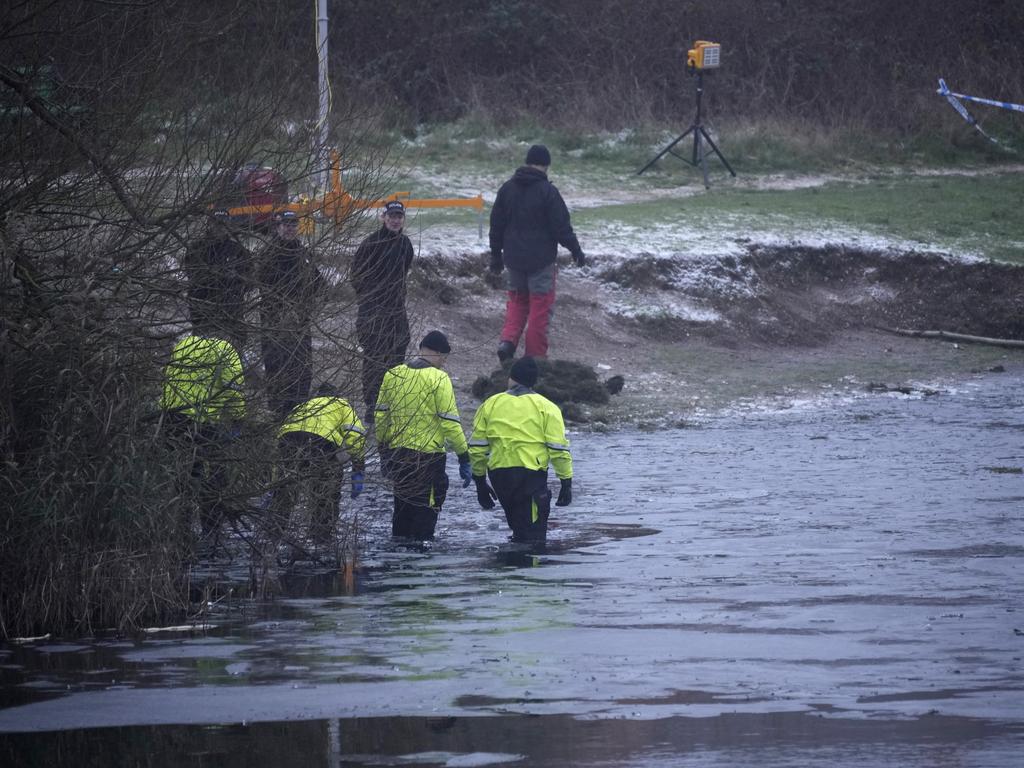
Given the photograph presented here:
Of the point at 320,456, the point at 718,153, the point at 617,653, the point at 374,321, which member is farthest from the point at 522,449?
the point at 718,153

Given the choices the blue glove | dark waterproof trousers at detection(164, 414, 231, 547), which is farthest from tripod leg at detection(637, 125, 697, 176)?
dark waterproof trousers at detection(164, 414, 231, 547)

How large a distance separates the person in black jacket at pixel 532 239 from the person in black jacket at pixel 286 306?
21.7 ft

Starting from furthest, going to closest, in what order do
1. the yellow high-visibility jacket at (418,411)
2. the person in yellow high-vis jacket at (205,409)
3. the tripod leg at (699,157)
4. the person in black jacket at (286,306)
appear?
1. the tripod leg at (699,157)
2. the yellow high-visibility jacket at (418,411)
3. the person in black jacket at (286,306)
4. the person in yellow high-vis jacket at (205,409)

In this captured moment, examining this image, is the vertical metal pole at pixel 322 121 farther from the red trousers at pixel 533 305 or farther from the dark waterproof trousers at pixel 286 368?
the red trousers at pixel 533 305

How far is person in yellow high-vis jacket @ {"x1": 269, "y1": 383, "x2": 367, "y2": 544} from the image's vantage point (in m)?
10.5

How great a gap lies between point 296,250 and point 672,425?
759 cm

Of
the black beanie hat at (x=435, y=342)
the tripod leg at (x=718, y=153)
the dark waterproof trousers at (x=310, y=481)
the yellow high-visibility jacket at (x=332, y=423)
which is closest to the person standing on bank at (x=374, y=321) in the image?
the black beanie hat at (x=435, y=342)

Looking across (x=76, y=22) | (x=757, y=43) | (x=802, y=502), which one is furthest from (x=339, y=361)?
(x=757, y=43)

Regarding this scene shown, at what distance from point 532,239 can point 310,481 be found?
22.9 feet

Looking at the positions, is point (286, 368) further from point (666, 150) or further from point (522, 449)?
point (666, 150)

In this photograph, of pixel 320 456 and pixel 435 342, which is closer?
pixel 320 456

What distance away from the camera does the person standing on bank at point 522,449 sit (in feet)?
37.4

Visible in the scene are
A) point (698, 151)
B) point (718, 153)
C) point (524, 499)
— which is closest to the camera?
point (524, 499)

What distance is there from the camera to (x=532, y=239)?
16969 millimetres
